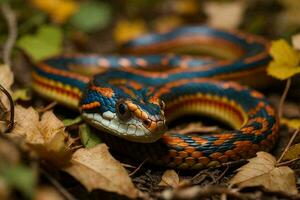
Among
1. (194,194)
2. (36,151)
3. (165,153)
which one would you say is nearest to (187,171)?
(165,153)

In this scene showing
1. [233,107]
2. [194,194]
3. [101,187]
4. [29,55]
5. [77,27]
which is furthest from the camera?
[77,27]

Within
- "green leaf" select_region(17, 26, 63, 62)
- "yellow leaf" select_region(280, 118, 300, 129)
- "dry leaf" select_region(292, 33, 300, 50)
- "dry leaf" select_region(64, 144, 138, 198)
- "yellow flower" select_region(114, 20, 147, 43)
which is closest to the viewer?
"dry leaf" select_region(64, 144, 138, 198)

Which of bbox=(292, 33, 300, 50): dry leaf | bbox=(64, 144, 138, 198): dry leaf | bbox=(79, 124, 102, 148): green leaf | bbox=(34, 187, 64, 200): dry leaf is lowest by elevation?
bbox=(79, 124, 102, 148): green leaf

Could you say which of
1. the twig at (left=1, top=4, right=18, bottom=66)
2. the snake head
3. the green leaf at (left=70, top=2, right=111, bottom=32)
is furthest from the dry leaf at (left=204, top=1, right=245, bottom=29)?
the snake head

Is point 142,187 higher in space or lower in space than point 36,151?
lower

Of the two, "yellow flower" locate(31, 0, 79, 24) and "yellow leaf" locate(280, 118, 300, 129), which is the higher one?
"yellow flower" locate(31, 0, 79, 24)

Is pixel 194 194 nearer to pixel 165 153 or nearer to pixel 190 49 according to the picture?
pixel 165 153

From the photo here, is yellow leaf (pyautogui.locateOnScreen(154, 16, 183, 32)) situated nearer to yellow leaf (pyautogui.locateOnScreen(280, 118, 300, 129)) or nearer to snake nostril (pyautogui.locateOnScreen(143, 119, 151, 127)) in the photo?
yellow leaf (pyautogui.locateOnScreen(280, 118, 300, 129))
